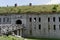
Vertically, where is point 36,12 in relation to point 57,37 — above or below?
above

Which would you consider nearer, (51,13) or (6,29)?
(6,29)

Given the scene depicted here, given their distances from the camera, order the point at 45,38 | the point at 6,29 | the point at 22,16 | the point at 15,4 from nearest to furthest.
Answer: the point at 6,29 → the point at 45,38 → the point at 22,16 → the point at 15,4

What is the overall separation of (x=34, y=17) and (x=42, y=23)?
2608 mm

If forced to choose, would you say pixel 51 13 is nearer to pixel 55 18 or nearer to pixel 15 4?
pixel 55 18

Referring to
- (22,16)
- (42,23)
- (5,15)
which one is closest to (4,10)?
(5,15)

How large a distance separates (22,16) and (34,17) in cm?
326

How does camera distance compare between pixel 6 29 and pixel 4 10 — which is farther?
pixel 4 10

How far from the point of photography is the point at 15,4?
7012 centimetres

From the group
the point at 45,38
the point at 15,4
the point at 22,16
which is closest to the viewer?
the point at 45,38

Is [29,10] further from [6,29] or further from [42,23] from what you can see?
[6,29]

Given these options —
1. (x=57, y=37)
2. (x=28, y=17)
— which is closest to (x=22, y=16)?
(x=28, y=17)

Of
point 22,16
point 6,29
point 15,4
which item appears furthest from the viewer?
point 15,4

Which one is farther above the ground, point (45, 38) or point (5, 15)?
point (5, 15)

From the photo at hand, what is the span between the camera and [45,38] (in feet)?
189
